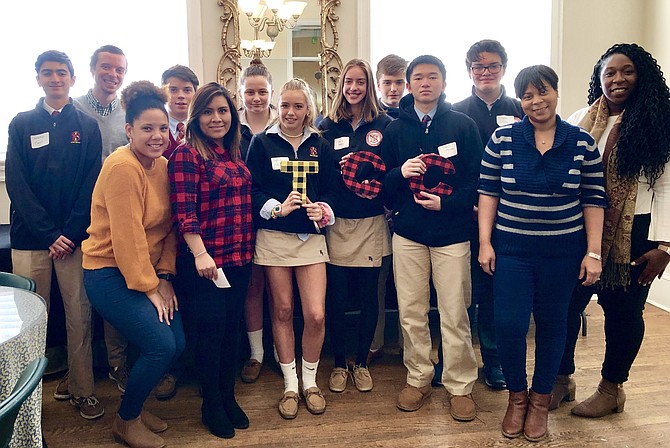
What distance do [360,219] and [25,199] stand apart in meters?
1.42

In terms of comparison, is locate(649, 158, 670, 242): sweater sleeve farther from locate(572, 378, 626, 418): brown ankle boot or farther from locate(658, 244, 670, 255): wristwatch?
locate(572, 378, 626, 418): brown ankle boot

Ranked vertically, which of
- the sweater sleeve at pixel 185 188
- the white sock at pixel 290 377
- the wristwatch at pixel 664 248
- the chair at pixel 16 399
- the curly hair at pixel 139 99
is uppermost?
the curly hair at pixel 139 99

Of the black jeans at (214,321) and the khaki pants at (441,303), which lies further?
the khaki pants at (441,303)

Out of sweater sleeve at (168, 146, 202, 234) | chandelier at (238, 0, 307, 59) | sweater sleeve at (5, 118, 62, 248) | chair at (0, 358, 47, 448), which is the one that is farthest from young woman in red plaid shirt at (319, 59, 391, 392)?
chandelier at (238, 0, 307, 59)

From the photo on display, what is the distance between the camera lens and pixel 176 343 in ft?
7.07

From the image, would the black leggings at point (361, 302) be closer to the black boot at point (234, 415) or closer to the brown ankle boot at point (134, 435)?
the black boot at point (234, 415)

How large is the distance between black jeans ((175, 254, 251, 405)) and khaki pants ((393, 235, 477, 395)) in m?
0.69

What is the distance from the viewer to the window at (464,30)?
442 cm

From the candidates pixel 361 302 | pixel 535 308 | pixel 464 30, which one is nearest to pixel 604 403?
pixel 535 308

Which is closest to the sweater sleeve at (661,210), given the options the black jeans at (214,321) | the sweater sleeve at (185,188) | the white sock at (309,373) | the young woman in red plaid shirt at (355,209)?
the young woman in red plaid shirt at (355,209)

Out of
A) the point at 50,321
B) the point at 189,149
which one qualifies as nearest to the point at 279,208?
the point at 189,149

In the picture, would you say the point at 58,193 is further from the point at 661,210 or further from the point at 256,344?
the point at 661,210

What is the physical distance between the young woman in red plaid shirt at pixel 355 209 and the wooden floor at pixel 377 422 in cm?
23

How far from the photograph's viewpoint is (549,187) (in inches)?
82.1
